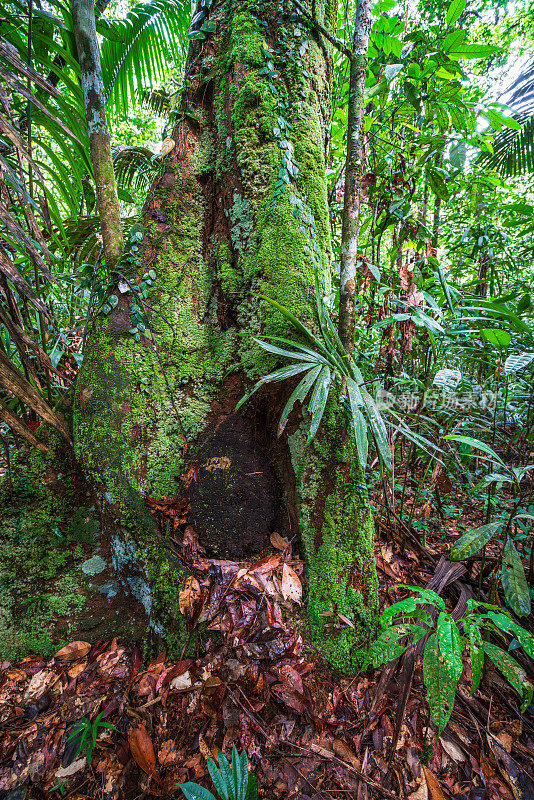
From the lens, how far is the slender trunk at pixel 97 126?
5.26 ft

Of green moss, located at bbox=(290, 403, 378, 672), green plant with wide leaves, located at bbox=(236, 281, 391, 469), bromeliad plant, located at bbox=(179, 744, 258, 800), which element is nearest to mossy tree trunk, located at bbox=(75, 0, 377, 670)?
green moss, located at bbox=(290, 403, 378, 672)

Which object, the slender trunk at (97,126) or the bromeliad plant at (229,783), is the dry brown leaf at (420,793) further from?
the slender trunk at (97,126)

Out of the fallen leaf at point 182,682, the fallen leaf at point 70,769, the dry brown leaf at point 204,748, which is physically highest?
the fallen leaf at point 182,682

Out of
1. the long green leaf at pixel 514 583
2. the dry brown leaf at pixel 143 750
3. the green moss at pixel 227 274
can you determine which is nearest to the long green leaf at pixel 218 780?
the dry brown leaf at pixel 143 750

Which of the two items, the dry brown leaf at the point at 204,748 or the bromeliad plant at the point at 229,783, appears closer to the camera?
the bromeliad plant at the point at 229,783

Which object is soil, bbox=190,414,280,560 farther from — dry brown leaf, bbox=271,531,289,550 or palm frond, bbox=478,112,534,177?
palm frond, bbox=478,112,534,177

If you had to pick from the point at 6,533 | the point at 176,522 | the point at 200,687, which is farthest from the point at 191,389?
the point at 200,687

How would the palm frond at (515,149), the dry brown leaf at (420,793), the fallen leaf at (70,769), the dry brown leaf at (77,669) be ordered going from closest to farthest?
1. the dry brown leaf at (420,793)
2. the fallen leaf at (70,769)
3. the dry brown leaf at (77,669)
4. the palm frond at (515,149)

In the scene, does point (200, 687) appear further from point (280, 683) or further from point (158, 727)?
point (280, 683)

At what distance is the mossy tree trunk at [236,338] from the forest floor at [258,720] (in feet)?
0.47

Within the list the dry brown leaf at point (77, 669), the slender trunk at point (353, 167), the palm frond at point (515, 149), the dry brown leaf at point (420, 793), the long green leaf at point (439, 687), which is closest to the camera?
the long green leaf at point (439, 687)

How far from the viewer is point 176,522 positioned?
1490 millimetres

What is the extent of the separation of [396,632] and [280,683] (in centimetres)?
49

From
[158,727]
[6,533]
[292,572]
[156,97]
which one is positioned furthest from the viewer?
[156,97]
